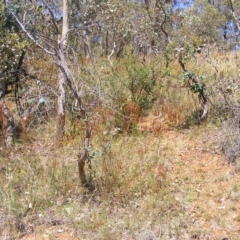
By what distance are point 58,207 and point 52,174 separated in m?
0.55

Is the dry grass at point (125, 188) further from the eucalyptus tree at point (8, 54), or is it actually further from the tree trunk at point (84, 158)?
the eucalyptus tree at point (8, 54)

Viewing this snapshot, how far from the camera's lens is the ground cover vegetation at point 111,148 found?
139 inches

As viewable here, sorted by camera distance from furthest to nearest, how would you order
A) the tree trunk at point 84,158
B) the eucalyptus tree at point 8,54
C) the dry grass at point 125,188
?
the eucalyptus tree at point 8,54 → the tree trunk at point 84,158 → the dry grass at point 125,188

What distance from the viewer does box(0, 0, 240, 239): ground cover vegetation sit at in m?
3.53

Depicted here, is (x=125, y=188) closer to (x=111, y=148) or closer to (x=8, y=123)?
(x=111, y=148)

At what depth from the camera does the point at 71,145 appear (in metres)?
5.14

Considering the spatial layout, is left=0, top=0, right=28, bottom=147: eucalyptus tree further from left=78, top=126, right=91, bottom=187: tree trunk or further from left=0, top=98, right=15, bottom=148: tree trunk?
left=78, top=126, right=91, bottom=187: tree trunk

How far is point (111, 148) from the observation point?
4.75 m

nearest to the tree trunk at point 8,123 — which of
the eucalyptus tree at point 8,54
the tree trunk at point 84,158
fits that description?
the eucalyptus tree at point 8,54

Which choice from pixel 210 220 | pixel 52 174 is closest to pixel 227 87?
pixel 210 220

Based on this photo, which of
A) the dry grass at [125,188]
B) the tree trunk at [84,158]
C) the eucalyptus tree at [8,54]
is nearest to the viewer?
the dry grass at [125,188]

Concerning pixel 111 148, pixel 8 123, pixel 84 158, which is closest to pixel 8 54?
pixel 8 123

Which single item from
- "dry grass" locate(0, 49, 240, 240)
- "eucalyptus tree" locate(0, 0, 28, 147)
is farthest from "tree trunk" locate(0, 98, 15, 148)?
"dry grass" locate(0, 49, 240, 240)

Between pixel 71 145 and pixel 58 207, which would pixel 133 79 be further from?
pixel 58 207
